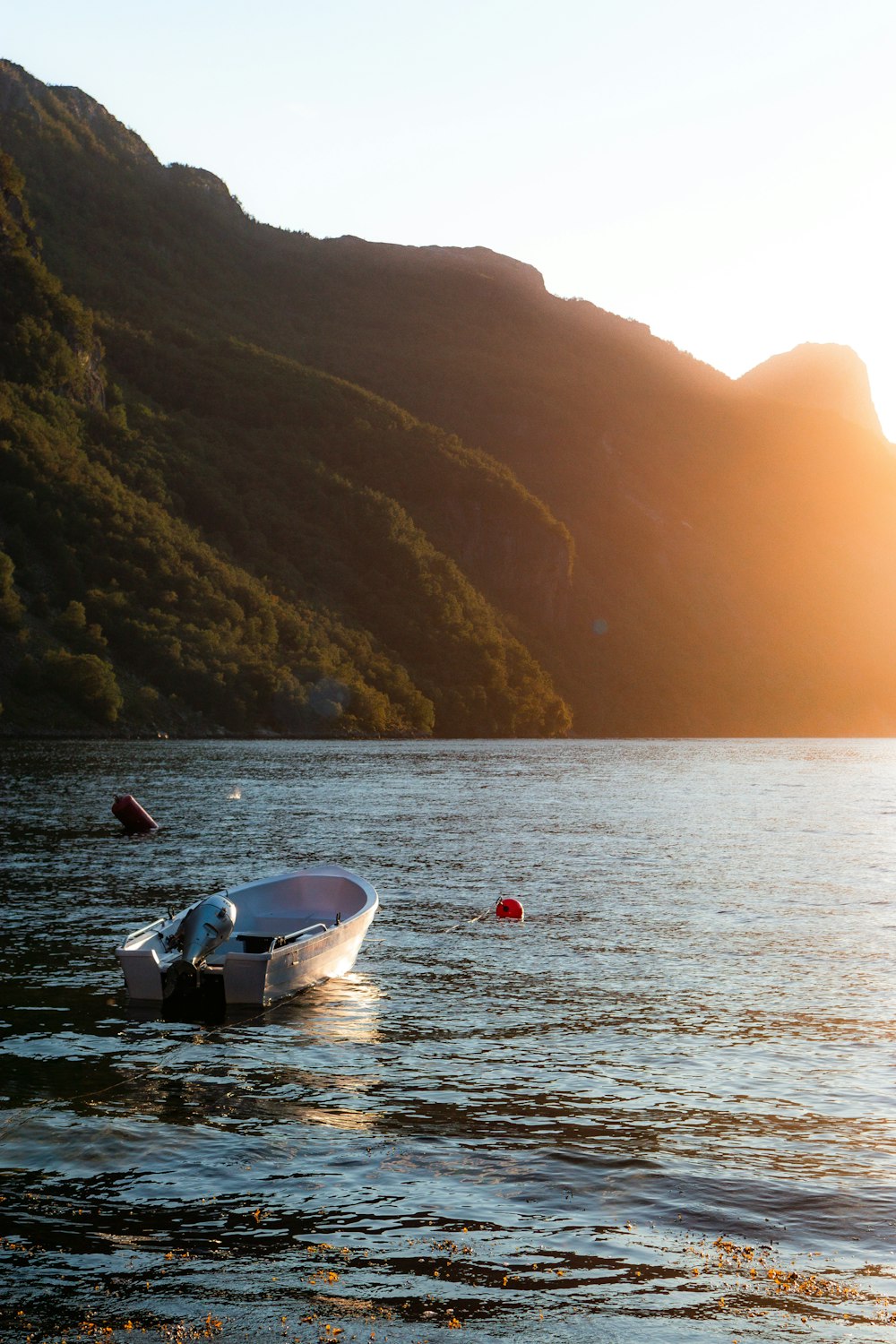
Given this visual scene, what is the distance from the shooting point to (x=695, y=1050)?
21.0m

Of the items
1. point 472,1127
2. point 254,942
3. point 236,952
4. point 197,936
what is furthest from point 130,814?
point 472,1127

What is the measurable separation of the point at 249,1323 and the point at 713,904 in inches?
1201

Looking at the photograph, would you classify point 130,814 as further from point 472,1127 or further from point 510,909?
point 472,1127

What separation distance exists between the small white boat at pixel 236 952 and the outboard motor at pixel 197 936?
2 cm

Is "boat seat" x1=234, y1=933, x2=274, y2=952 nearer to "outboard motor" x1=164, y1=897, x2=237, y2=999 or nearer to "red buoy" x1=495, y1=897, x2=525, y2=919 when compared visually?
"outboard motor" x1=164, y1=897, x2=237, y2=999

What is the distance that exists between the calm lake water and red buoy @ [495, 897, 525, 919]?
562 millimetres

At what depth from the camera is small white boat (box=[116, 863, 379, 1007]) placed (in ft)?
73.3

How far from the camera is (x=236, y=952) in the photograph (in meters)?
25.8

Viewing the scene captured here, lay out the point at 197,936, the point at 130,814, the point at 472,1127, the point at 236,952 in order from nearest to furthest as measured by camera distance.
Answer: the point at 472,1127 → the point at 197,936 → the point at 236,952 → the point at 130,814

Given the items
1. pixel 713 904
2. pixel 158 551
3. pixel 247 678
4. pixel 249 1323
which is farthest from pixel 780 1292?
pixel 158 551

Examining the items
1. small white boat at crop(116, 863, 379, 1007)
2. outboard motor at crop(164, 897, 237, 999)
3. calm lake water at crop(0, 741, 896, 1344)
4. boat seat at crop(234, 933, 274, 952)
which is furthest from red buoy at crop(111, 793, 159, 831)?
outboard motor at crop(164, 897, 237, 999)

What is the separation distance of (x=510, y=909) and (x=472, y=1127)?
18.7m

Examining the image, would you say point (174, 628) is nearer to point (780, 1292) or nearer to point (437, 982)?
point (437, 982)

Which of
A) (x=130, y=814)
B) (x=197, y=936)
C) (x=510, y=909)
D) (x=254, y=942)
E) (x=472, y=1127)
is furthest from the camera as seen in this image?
(x=130, y=814)
